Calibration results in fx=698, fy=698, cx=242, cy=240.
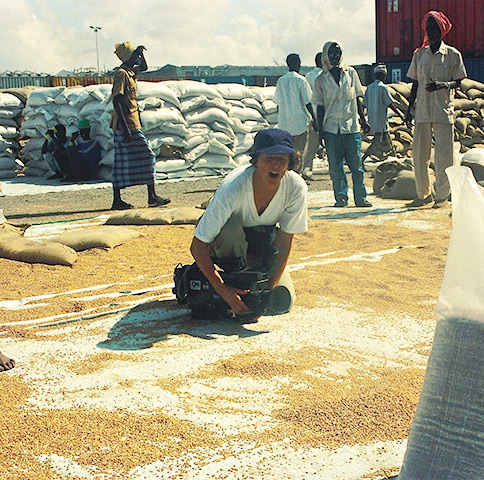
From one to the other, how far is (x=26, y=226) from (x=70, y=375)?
2.93 meters

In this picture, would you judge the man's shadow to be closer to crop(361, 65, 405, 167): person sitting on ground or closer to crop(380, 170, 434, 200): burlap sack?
crop(380, 170, 434, 200): burlap sack

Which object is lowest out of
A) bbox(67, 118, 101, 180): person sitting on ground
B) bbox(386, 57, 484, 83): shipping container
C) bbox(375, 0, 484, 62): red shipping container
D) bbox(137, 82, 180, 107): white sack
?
bbox(67, 118, 101, 180): person sitting on ground

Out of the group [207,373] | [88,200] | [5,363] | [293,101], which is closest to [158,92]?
[88,200]

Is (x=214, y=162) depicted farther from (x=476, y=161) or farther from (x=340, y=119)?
(x=476, y=161)

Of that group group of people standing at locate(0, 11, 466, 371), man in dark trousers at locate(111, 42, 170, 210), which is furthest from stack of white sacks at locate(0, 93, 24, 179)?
man in dark trousers at locate(111, 42, 170, 210)

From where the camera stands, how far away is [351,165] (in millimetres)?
6668

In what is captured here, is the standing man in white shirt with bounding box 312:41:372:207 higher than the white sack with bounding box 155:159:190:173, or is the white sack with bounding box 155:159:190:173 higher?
the standing man in white shirt with bounding box 312:41:372:207

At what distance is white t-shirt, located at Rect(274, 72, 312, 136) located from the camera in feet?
24.5

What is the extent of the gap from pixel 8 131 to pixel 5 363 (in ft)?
31.6

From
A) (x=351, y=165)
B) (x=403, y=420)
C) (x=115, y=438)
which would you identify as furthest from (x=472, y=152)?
(x=115, y=438)

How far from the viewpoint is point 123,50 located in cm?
659

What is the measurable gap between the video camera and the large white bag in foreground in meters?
1.60

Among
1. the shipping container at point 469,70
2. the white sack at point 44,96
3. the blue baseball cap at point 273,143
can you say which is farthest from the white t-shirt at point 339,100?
the shipping container at point 469,70

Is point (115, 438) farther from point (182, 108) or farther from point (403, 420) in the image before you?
point (182, 108)
